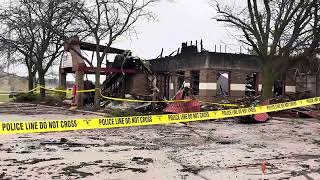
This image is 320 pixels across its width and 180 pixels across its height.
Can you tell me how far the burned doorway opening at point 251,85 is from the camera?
32694mm

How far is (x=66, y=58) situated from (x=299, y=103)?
72.5 ft

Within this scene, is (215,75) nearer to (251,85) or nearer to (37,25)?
(251,85)

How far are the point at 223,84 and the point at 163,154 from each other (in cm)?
2295

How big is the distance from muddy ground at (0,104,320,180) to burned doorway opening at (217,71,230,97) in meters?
15.1

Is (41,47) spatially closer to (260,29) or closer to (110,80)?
(110,80)

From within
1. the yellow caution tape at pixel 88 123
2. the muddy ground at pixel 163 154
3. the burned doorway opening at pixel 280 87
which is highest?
the burned doorway opening at pixel 280 87

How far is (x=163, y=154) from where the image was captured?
34.9 feet

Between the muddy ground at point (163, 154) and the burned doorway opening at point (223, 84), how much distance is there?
15054mm

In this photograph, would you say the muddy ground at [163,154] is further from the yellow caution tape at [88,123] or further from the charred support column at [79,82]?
the charred support column at [79,82]

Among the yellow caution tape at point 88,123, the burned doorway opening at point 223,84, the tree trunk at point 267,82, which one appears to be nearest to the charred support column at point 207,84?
the burned doorway opening at point 223,84

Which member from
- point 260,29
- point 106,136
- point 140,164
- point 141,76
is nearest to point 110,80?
point 141,76

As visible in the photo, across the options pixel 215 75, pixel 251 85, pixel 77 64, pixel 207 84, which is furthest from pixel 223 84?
pixel 77 64

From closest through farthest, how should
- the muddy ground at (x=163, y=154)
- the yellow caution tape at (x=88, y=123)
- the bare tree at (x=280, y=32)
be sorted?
1. the muddy ground at (x=163, y=154)
2. the yellow caution tape at (x=88, y=123)
3. the bare tree at (x=280, y=32)

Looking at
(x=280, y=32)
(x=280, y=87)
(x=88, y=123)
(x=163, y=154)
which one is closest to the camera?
(x=163, y=154)
